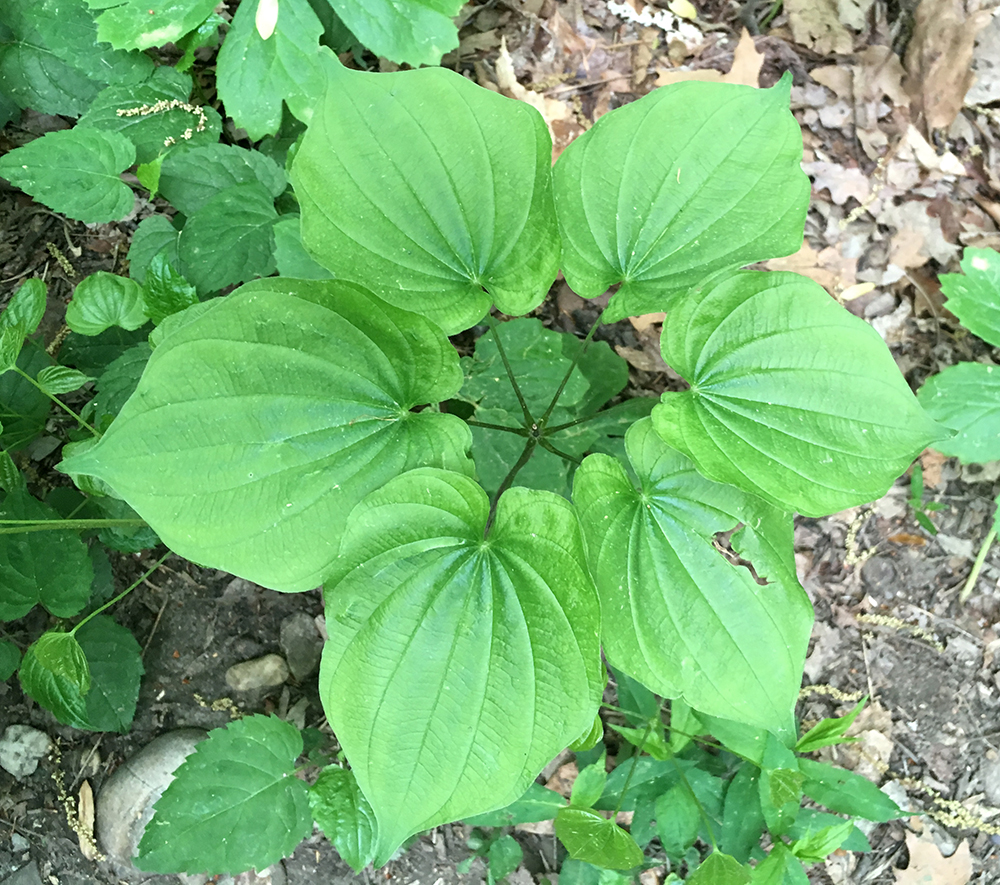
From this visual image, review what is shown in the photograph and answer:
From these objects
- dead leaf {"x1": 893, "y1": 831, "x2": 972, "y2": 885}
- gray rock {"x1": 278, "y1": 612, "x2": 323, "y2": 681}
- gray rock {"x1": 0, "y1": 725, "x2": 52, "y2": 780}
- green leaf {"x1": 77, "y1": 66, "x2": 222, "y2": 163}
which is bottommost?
dead leaf {"x1": 893, "y1": 831, "x2": 972, "y2": 885}

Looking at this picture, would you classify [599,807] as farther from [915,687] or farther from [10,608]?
[10,608]

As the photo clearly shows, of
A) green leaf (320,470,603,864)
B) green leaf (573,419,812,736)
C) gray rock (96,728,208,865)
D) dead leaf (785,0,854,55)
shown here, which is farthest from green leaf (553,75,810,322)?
gray rock (96,728,208,865)

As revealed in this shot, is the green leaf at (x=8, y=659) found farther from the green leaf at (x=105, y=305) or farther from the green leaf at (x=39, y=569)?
the green leaf at (x=105, y=305)

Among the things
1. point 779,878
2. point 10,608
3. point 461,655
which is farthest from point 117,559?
point 779,878

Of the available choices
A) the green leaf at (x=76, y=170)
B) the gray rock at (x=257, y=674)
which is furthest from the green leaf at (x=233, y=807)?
the green leaf at (x=76, y=170)

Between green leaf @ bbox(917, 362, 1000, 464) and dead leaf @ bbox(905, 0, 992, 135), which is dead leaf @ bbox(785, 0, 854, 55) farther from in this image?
green leaf @ bbox(917, 362, 1000, 464)
